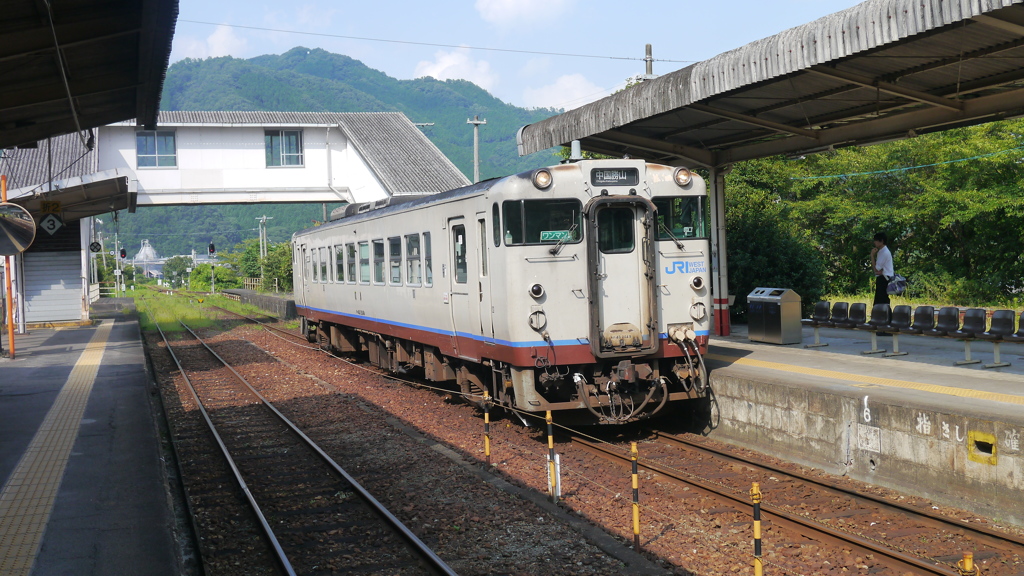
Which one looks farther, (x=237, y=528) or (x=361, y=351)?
(x=361, y=351)

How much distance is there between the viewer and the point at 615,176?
9.82 meters

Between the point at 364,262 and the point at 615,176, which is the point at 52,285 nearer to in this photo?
the point at 364,262

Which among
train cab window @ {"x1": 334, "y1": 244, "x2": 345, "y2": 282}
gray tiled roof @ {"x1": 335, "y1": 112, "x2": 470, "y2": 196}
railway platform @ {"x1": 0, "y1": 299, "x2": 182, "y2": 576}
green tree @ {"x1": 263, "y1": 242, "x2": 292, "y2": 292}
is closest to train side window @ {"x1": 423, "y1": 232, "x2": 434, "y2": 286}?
railway platform @ {"x1": 0, "y1": 299, "x2": 182, "y2": 576}

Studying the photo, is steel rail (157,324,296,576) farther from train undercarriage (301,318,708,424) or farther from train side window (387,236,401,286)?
train side window (387,236,401,286)

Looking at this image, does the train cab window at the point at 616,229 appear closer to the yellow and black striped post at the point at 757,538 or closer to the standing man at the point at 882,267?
the yellow and black striped post at the point at 757,538

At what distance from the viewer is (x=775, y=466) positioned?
8.70 metres

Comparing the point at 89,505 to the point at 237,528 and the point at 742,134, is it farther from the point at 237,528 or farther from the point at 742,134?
the point at 742,134

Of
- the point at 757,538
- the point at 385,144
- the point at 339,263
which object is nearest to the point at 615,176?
the point at 757,538

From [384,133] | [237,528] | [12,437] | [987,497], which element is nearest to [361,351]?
[12,437]

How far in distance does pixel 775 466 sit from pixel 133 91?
9.72 metres

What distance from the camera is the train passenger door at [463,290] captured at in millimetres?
10289

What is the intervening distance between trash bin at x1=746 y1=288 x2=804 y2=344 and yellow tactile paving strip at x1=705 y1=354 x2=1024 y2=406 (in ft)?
6.09

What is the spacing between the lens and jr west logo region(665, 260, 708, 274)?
994 centimetres

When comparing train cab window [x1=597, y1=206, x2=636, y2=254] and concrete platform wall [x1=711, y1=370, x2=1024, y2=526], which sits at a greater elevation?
train cab window [x1=597, y1=206, x2=636, y2=254]
